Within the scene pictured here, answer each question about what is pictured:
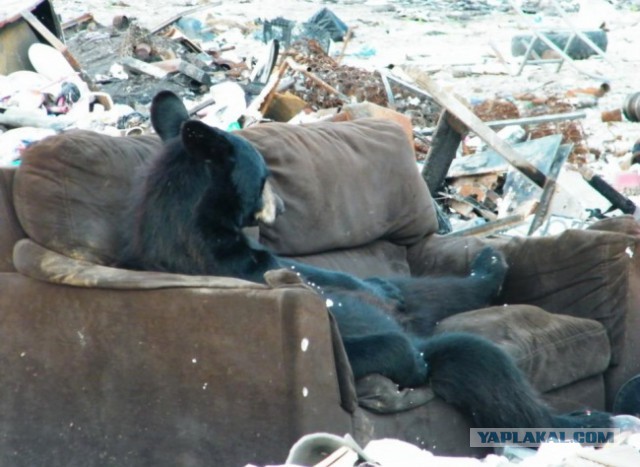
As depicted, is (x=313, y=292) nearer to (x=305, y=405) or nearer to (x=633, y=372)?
(x=305, y=405)

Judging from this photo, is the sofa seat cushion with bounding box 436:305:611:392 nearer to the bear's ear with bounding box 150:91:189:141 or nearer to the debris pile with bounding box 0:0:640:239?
the bear's ear with bounding box 150:91:189:141

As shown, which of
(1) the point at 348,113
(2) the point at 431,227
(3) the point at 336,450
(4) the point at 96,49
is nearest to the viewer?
(3) the point at 336,450

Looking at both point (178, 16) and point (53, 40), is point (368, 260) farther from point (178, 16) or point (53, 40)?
point (178, 16)

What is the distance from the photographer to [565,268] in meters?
4.69

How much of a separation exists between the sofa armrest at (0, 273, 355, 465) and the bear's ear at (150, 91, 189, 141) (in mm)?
690

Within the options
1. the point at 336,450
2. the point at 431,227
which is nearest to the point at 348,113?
the point at 431,227

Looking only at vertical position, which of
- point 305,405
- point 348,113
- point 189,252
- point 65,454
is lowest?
point 348,113

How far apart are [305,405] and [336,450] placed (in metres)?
0.40

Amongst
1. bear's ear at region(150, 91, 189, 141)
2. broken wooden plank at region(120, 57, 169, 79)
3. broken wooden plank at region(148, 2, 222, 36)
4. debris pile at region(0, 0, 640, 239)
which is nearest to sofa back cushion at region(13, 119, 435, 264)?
bear's ear at region(150, 91, 189, 141)

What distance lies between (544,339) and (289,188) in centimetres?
117

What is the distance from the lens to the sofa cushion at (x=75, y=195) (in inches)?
148

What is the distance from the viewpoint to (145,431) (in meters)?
3.59

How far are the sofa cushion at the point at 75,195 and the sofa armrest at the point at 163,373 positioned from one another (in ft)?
0.64

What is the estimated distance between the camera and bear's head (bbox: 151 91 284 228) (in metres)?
3.67
